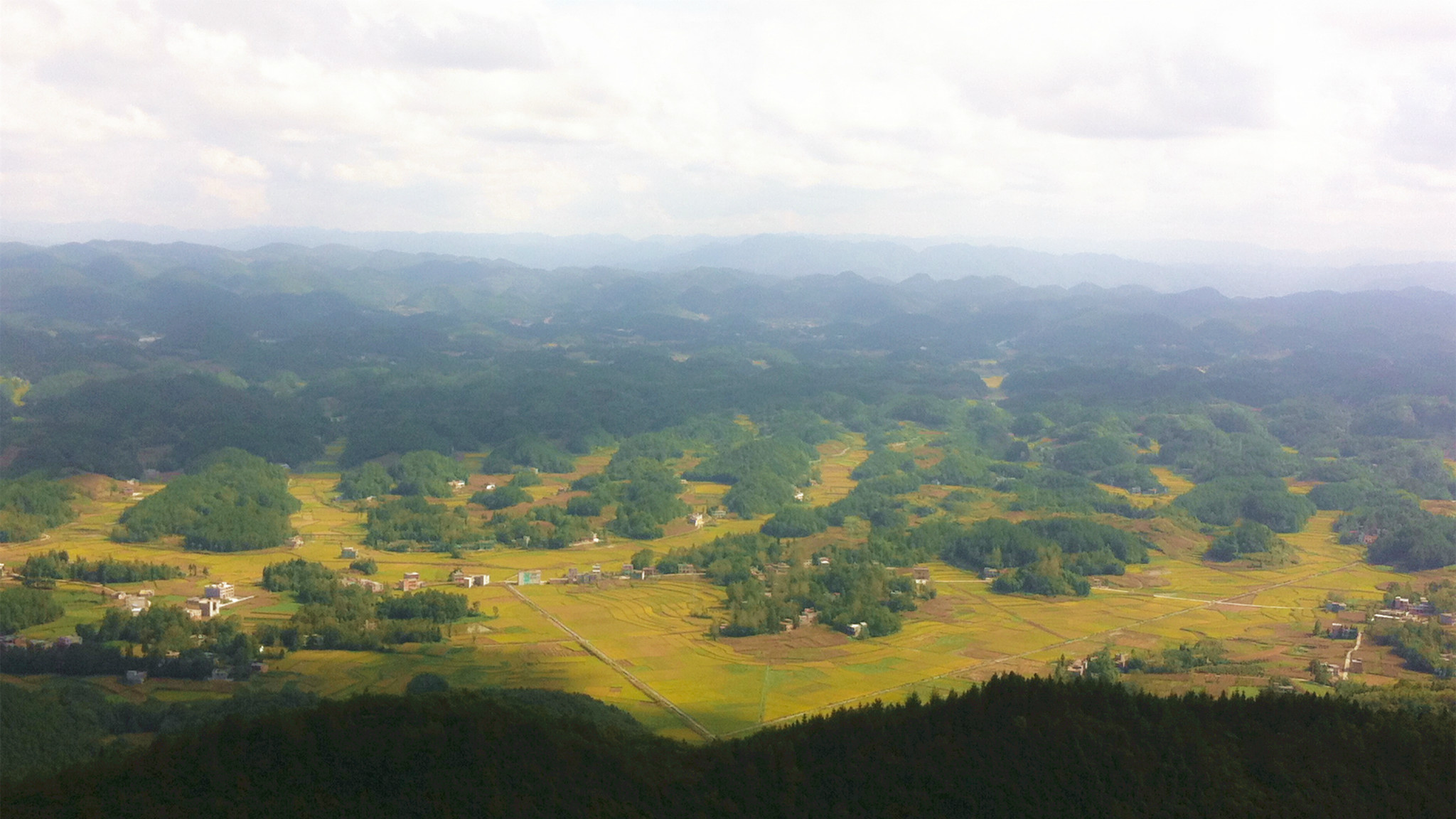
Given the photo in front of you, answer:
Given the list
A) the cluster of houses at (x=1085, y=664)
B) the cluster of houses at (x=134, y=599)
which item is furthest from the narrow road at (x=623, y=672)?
the cluster of houses at (x=134, y=599)

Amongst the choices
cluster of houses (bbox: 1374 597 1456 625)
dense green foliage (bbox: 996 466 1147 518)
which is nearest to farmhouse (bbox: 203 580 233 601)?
dense green foliage (bbox: 996 466 1147 518)

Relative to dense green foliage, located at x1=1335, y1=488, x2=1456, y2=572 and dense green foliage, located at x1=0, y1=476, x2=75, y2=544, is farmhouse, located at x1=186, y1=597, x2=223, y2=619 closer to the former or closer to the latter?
dense green foliage, located at x1=0, y1=476, x2=75, y2=544

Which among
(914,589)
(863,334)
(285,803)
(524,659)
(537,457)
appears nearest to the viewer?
(285,803)

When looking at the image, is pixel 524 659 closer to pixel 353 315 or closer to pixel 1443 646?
pixel 1443 646

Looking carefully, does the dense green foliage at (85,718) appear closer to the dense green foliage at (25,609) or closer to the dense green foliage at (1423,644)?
the dense green foliage at (25,609)

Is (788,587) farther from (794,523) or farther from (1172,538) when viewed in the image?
(1172,538)

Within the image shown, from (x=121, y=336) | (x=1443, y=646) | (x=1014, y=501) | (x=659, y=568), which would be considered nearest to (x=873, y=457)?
(x=1014, y=501)
